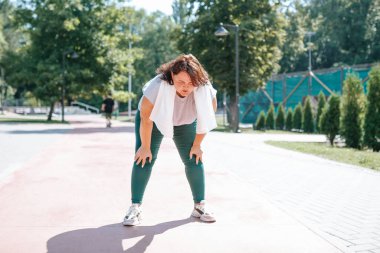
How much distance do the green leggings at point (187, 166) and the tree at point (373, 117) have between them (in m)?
8.93

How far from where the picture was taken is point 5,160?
28.2 feet

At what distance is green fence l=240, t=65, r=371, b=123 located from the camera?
23.1 m

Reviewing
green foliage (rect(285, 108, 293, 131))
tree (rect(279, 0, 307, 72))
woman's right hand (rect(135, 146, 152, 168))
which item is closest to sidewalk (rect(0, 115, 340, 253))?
woman's right hand (rect(135, 146, 152, 168))

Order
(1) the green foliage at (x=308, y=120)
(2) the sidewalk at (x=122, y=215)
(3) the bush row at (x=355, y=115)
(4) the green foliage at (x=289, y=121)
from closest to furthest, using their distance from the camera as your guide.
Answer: (2) the sidewalk at (x=122, y=215) < (3) the bush row at (x=355, y=115) < (1) the green foliage at (x=308, y=120) < (4) the green foliage at (x=289, y=121)

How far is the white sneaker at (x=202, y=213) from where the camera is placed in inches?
163

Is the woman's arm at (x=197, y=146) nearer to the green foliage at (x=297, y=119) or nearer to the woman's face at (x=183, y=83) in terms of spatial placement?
the woman's face at (x=183, y=83)

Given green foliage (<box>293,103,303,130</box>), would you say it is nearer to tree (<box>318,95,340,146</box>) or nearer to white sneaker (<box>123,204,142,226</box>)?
tree (<box>318,95,340,146</box>)

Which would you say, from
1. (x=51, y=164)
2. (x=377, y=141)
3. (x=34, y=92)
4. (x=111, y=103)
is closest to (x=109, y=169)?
(x=51, y=164)

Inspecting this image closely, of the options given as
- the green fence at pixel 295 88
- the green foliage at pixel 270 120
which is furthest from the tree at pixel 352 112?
the green foliage at pixel 270 120

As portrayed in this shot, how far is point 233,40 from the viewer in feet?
78.1

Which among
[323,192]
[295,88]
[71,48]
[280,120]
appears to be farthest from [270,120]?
[323,192]

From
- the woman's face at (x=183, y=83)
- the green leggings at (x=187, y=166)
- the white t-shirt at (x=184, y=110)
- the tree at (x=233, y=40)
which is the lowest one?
the green leggings at (x=187, y=166)

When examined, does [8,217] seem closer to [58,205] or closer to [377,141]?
[58,205]

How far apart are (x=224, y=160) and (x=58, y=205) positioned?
4.94 meters
